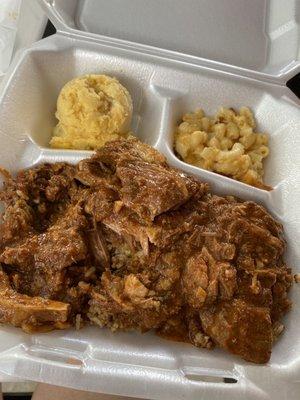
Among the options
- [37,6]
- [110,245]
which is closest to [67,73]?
[37,6]

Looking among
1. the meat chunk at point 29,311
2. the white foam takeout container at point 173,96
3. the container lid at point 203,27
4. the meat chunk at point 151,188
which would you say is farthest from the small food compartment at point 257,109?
the meat chunk at point 29,311

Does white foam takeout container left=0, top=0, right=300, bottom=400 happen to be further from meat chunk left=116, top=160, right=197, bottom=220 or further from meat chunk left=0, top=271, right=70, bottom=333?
meat chunk left=116, top=160, right=197, bottom=220

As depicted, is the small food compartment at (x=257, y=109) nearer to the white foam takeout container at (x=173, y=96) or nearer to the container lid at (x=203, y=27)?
the white foam takeout container at (x=173, y=96)

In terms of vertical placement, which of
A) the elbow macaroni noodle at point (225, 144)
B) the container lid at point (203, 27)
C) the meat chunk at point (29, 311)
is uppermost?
the container lid at point (203, 27)

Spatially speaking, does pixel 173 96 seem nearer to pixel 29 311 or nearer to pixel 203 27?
pixel 203 27

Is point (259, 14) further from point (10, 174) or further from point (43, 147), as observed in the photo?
point (10, 174)

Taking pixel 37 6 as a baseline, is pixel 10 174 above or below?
below

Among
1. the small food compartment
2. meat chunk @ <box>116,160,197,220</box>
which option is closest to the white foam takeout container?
the small food compartment
